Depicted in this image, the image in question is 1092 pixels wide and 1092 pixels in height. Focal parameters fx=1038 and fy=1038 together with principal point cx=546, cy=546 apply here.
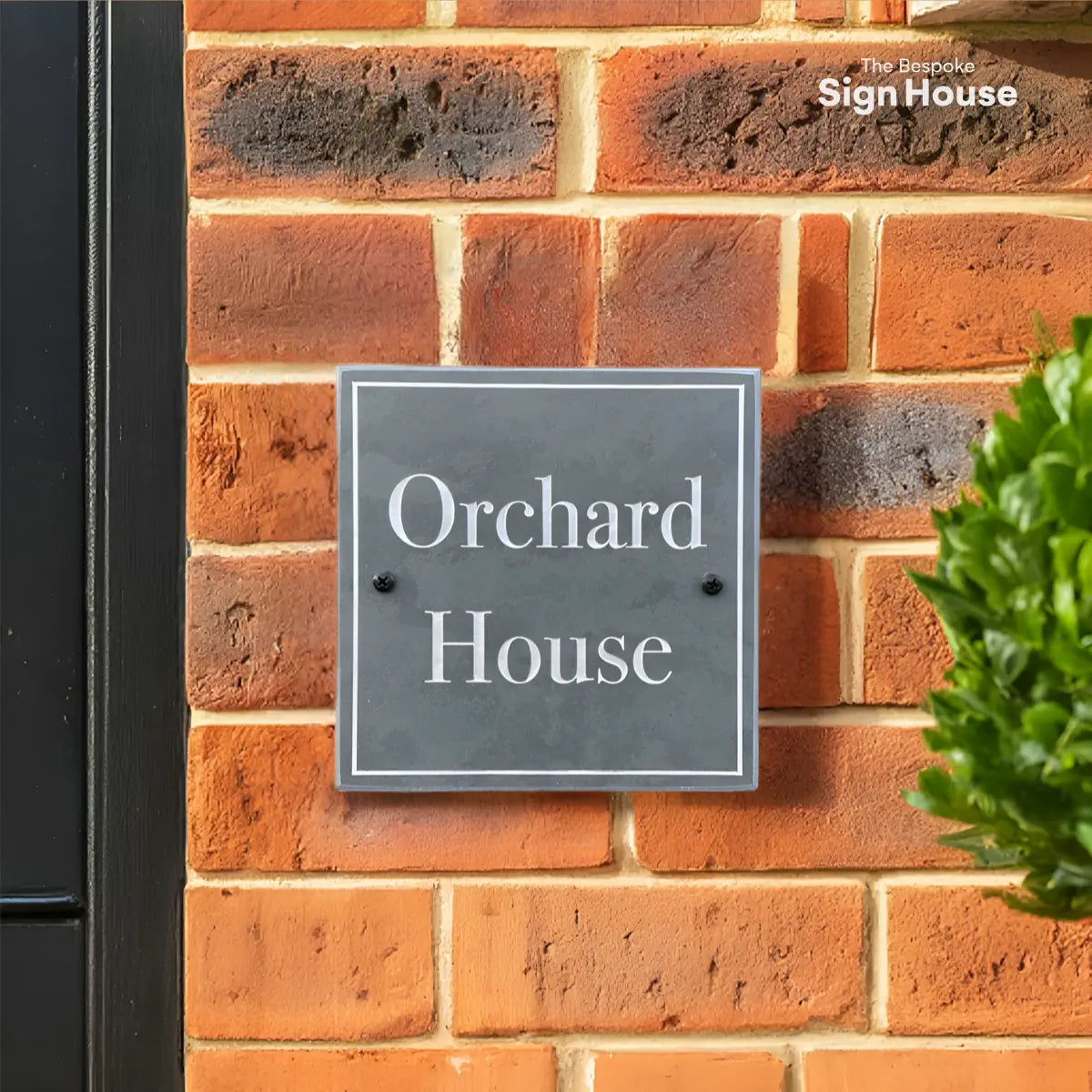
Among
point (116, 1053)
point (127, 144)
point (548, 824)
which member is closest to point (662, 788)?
point (548, 824)

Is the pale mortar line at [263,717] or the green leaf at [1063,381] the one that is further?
the pale mortar line at [263,717]

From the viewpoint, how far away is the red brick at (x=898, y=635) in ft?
1.99

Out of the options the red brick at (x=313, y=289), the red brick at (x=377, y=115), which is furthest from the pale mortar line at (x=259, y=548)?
the red brick at (x=377, y=115)

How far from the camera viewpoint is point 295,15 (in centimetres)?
60

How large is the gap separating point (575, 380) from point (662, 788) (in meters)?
0.24

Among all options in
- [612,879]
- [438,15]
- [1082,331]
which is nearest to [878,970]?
[612,879]

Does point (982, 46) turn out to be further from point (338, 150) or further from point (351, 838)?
point (351, 838)

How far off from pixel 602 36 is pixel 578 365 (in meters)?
0.19

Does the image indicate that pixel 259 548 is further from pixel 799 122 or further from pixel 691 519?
pixel 799 122

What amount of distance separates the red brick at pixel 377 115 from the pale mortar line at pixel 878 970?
0.48 m

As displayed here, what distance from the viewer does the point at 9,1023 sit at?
658 mm

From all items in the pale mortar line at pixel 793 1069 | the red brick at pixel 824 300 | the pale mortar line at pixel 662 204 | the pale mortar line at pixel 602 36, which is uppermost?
the pale mortar line at pixel 602 36

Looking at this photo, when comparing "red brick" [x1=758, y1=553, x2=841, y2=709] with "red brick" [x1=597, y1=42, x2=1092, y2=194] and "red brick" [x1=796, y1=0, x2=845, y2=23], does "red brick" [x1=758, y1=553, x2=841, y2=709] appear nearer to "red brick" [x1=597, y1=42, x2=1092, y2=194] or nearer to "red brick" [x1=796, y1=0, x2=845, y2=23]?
"red brick" [x1=597, y1=42, x2=1092, y2=194]

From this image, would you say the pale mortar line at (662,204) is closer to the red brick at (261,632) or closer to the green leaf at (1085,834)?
the red brick at (261,632)
